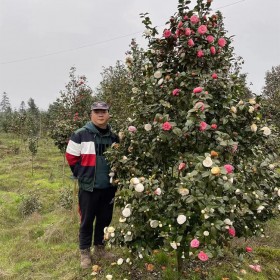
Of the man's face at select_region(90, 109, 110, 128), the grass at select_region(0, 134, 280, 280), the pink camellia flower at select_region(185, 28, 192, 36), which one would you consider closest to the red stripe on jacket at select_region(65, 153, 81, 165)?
the man's face at select_region(90, 109, 110, 128)

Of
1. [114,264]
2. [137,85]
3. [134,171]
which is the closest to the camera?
[134,171]

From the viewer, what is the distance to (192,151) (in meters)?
3.73

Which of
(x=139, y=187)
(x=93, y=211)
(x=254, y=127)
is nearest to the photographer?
(x=139, y=187)

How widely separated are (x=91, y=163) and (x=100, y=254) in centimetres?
168

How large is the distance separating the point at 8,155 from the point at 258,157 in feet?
83.4

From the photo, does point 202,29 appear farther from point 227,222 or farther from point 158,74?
point 227,222

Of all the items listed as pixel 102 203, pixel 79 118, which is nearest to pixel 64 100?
pixel 79 118

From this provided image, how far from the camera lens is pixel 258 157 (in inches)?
150

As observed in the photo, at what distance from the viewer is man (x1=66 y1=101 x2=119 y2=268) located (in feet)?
15.9

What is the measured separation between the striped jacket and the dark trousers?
0.15 m

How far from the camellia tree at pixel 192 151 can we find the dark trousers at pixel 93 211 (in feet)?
2.47

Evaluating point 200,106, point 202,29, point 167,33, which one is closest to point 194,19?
point 202,29

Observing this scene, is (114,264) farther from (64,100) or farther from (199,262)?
(64,100)

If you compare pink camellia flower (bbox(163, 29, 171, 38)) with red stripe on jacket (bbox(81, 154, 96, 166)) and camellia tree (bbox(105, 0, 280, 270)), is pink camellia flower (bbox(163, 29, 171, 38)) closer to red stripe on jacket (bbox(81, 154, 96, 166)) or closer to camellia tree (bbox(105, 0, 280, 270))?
camellia tree (bbox(105, 0, 280, 270))
